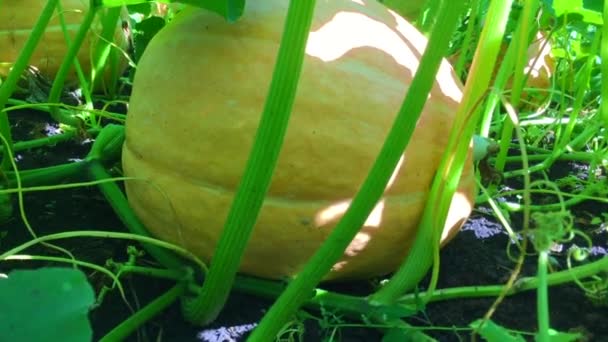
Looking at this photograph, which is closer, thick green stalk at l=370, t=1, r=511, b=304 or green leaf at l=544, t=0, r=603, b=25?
thick green stalk at l=370, t=1, r=511, b=304

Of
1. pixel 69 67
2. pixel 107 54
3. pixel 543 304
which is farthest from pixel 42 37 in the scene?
pixel 543 304

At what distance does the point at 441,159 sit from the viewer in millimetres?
1071

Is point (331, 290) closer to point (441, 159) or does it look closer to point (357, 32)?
point (441, 159)

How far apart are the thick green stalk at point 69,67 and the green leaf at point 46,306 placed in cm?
64

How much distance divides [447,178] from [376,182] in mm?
202

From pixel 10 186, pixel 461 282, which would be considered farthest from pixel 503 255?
pixel 10 186

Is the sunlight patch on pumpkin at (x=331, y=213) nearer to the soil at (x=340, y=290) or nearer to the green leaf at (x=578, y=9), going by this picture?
the soil at (x=340, y=290)

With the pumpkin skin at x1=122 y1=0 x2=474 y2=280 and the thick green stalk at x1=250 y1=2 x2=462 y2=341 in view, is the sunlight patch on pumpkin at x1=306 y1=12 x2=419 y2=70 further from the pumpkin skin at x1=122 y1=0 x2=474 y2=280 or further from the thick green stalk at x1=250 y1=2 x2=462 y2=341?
the thick green stalk at x1=250 y1=2 x2=462 y2=341

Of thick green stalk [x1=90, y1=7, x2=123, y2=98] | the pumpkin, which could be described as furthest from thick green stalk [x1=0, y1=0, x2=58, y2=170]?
the pumpkin

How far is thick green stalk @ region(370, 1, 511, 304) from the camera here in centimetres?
96

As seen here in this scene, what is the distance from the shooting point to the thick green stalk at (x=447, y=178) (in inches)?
38.0

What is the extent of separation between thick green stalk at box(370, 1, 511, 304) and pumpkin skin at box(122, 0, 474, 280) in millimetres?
38

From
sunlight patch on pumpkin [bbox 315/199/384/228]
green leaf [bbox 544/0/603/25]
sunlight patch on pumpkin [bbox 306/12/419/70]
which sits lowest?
sunlight patch on pumpkin [bbox 315/199/384/228]

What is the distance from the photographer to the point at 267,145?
0.82 metres
